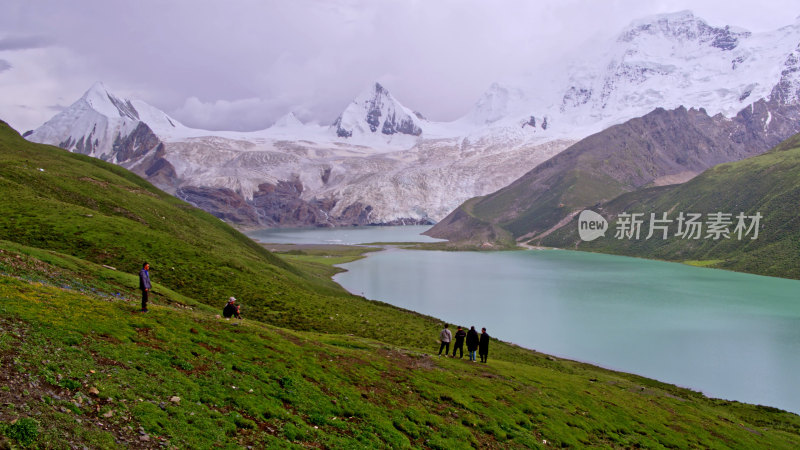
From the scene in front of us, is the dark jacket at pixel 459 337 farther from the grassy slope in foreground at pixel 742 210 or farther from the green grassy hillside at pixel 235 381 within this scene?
the grassy slope in foreground at pixel 742 210

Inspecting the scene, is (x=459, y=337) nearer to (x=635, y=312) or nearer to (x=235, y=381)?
(x=235, y=381)

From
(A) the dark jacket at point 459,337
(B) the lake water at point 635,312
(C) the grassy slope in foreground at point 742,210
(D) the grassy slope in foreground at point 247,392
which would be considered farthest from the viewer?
(C) the grassy slope in foreground at point 742,210

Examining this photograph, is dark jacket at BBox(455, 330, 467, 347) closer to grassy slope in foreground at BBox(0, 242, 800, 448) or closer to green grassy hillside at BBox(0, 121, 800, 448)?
green grassy hillside at BBox(0, 121, 800, 448)

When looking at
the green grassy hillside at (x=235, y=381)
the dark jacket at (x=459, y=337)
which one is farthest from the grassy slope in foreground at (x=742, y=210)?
the dark jacket at (x=459, y=337)

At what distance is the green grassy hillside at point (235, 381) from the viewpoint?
1245 centimetres

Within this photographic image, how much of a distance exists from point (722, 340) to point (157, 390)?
64.7m

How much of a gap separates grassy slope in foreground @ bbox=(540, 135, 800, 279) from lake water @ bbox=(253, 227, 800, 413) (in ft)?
39.0

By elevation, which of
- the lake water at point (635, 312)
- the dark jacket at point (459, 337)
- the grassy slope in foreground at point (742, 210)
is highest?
the grassy slope in foreground at point (742, 210)

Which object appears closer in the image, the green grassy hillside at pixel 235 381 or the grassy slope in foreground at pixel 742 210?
the green grassy hillside at pixel 235 381

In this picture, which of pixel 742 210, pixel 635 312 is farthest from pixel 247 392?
pixel 742 210

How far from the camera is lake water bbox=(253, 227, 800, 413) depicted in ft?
161

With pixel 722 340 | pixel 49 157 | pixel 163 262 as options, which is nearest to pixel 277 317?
pixel 163 262

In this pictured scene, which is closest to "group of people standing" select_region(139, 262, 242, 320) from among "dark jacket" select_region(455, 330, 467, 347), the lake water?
"dark jacket" select_region(455, 330, 467, 347)

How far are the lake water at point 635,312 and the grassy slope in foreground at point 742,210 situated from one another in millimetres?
11894
